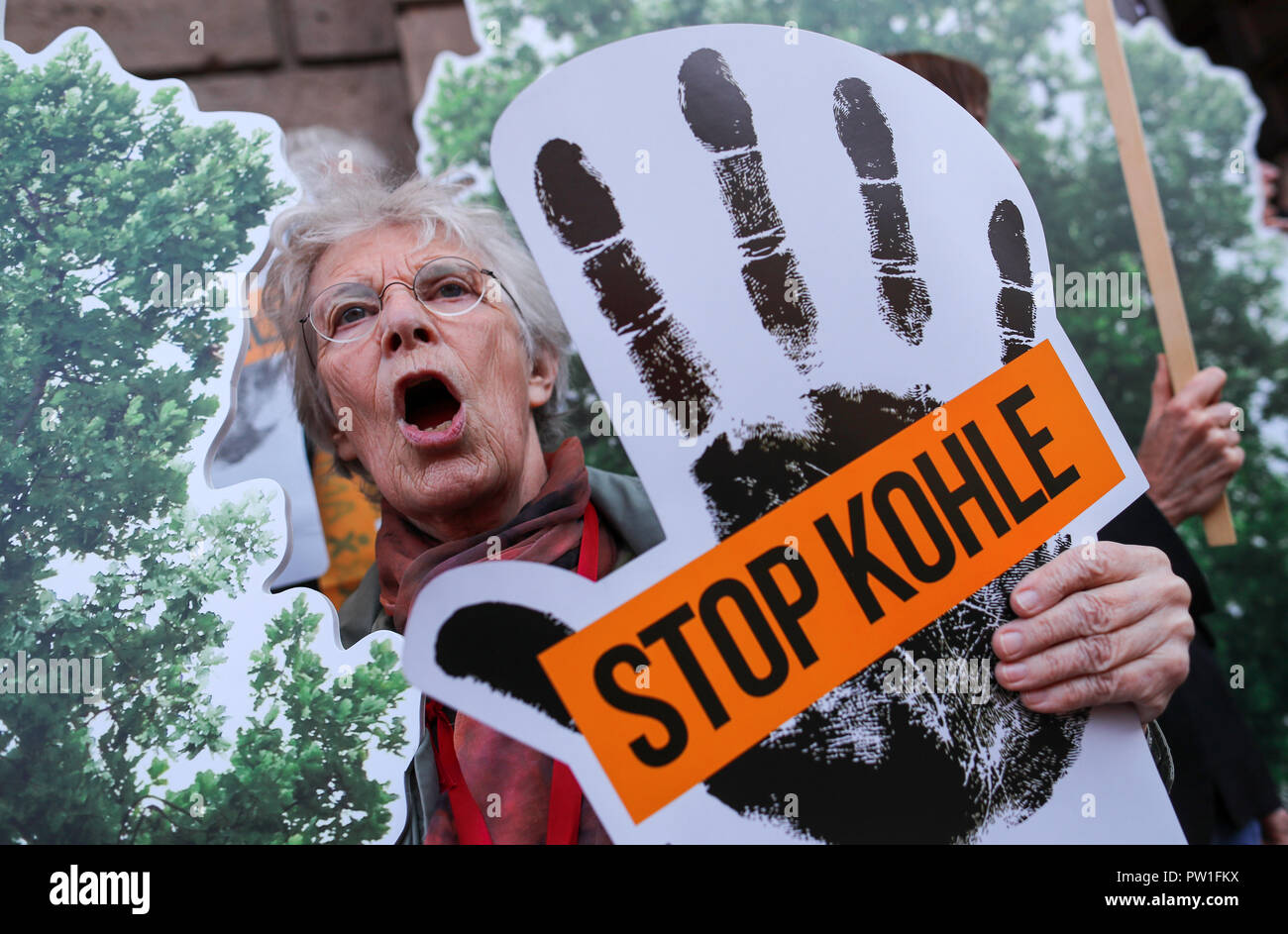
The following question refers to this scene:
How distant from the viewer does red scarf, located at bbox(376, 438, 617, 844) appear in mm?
1520

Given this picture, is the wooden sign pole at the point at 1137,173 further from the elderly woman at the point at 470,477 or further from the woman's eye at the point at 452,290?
the woman's eye at the point at 452,290

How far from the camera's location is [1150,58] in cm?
243

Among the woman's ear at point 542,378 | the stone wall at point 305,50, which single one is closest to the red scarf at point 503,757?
the woman's ear at point 542,378

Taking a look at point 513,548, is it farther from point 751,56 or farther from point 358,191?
point 751,56

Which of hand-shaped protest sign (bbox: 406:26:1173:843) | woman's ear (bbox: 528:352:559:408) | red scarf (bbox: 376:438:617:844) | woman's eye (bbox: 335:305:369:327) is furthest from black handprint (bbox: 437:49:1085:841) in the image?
woman's eye (bbox: 335:305:369:327)

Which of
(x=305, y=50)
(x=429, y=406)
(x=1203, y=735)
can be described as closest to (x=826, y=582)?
(x=429, y=406)

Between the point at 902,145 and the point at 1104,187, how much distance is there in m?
0.89

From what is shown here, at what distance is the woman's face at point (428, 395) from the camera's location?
160cm

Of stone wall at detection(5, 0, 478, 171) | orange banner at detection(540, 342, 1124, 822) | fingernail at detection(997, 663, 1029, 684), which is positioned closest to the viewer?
orange banner at detection(540, 342, 1124, 822)

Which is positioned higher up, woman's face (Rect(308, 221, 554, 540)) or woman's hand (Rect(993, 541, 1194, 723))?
woman's face (Rect(308, 221, 554, 540))

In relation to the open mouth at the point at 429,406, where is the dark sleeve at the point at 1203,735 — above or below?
below

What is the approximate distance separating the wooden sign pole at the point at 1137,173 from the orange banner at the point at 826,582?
19.4 inches

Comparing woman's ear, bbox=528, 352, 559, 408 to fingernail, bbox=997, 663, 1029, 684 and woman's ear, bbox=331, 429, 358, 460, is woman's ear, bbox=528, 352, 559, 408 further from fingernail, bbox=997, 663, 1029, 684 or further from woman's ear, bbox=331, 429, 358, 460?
fingernail, bbox=997, 663, 1029, 684

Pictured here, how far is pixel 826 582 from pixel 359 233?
964mm
